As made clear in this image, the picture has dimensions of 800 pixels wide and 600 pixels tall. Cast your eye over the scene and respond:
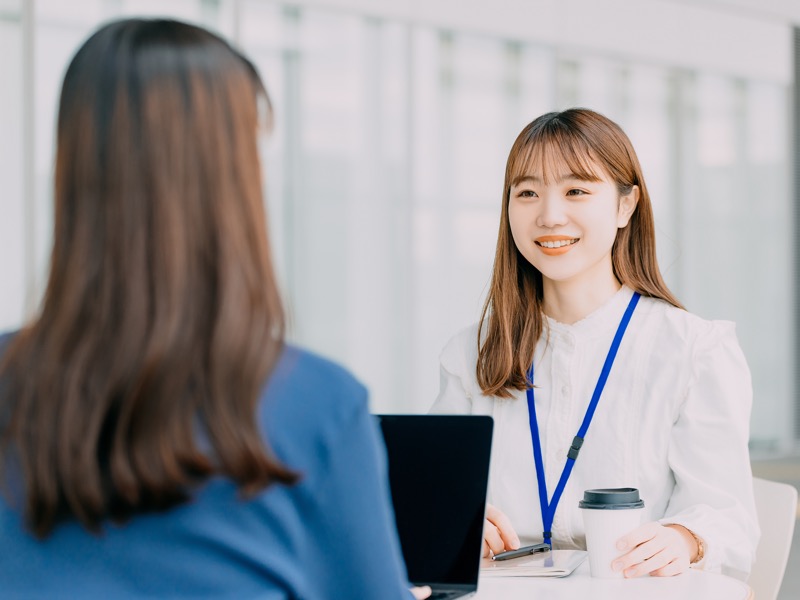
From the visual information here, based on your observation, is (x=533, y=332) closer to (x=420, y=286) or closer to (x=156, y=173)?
(x=156, y=173)

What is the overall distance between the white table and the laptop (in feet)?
0.26

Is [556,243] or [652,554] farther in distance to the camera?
[556,243]

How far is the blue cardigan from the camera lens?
3.25 ft

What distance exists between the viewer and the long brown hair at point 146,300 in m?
0.95

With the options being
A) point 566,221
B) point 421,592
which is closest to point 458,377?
point 566,221

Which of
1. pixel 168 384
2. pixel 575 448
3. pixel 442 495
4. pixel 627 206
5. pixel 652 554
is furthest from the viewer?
pixel 627 206

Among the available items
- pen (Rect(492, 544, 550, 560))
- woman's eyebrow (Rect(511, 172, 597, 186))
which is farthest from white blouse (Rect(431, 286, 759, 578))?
woman's eyebrow (Rect(511, 172, 597, 186))

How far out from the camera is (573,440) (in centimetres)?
206

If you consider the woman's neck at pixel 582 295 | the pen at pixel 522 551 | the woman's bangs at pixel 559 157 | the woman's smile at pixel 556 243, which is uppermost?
the woman's bangs at pixel 559 157

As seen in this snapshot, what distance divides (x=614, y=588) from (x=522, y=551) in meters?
0.27

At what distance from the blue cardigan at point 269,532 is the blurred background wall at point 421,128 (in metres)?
3.71

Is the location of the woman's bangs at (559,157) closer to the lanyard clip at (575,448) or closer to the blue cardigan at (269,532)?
the lanyard clip at (575,448)

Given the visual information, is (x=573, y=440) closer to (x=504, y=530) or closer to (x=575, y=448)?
(x=575, y=448)

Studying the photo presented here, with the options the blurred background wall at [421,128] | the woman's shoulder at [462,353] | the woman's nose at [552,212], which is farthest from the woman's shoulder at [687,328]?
the blurred background wall at [421,128]
